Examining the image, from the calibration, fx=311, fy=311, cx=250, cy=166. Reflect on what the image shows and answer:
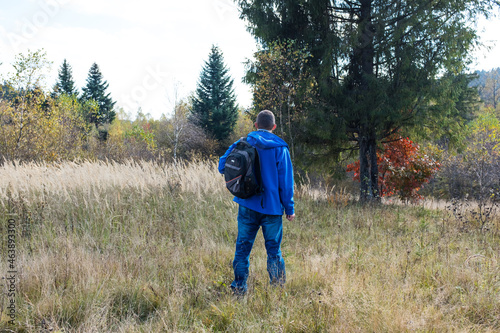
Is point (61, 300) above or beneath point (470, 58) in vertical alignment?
beneath

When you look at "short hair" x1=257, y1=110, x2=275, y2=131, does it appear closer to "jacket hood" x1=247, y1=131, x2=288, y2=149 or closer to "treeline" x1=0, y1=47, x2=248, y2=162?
"jacket hood" x1=247, y1=131, x2=288, y2=149

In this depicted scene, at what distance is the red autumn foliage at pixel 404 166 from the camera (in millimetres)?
11719

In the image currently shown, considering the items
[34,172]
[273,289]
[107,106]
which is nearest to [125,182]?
[34,172]

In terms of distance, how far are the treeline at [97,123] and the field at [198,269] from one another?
278cm

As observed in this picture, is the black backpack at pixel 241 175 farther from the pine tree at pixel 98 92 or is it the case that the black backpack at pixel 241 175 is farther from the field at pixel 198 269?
the pine tree at pixel 98 92

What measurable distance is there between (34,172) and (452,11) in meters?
11.1

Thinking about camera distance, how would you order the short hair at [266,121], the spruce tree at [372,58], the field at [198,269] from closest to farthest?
1. the field at [198,269]
2. the short hair at [266,121]
3. the spruce tree at [372,58]

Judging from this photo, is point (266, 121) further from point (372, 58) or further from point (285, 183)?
point (372, 58)

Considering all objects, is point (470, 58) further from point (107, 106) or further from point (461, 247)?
point (107, 106)

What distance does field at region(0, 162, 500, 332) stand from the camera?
2686 mm

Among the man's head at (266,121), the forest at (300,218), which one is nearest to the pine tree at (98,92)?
the forest at (300,218)

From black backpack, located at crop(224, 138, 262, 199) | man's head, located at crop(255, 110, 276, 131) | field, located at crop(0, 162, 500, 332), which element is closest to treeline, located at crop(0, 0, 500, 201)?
field, located at crop(0, 162, 500, 332)

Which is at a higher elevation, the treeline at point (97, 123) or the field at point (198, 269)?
the treeline at point (97, 123)

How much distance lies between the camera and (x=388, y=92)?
29.4 ft
